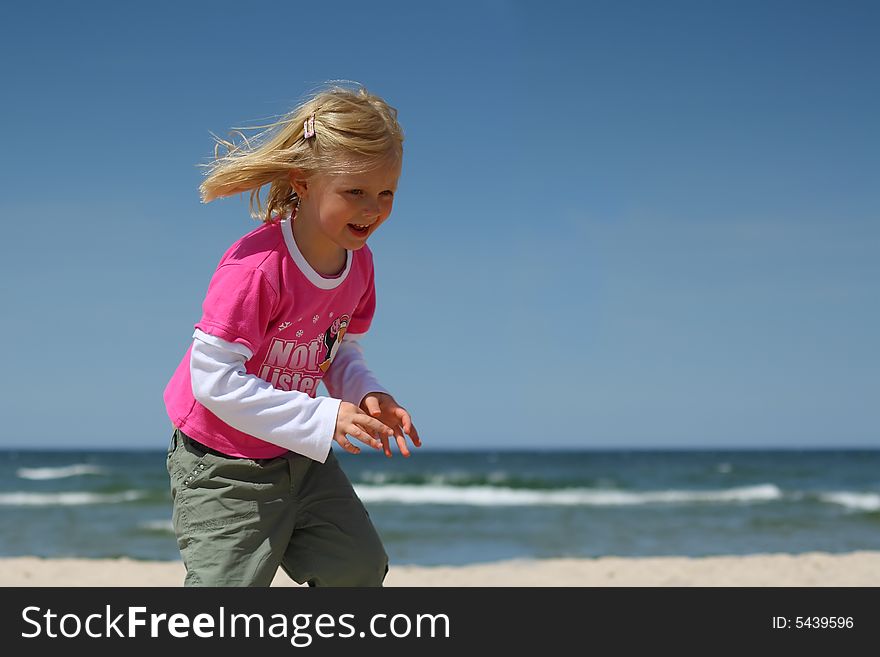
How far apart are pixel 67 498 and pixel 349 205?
1655 centimetres

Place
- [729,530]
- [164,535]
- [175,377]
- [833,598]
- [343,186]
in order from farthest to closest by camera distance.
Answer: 1. [729,530]
2. [164,535]
3. [833,598]
4. [175,377]
5. [343,186]

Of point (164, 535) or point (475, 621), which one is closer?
point (475, 621)

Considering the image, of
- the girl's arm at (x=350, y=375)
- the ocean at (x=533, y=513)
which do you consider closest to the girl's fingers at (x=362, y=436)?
the girl's arm at (x=350, y=375)

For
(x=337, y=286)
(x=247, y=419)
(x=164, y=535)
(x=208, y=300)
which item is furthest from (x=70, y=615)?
(x=164, y=535)

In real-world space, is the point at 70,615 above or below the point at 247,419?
below

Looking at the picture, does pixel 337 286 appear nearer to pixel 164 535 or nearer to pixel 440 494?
pixel 164 535

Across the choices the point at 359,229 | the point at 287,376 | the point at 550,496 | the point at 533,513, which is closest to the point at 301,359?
the point at 287,376

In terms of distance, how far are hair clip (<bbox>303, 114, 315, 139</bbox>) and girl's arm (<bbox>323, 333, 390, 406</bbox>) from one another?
66cm

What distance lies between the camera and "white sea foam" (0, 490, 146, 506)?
52.2 ft

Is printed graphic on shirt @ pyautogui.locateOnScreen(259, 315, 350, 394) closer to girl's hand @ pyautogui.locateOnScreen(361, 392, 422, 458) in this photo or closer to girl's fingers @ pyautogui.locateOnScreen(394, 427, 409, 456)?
girl's hand @ pyautogui.locateOnScreen(361, 392, 422, 458)

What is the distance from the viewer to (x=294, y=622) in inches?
92.5

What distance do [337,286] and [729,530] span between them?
1085cm

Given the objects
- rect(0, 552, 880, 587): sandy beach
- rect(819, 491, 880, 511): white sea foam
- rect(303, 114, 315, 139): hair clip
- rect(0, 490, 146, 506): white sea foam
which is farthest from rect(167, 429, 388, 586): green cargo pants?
rect(819, 491, 880, 511): white sea foam

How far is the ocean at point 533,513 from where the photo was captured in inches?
399
